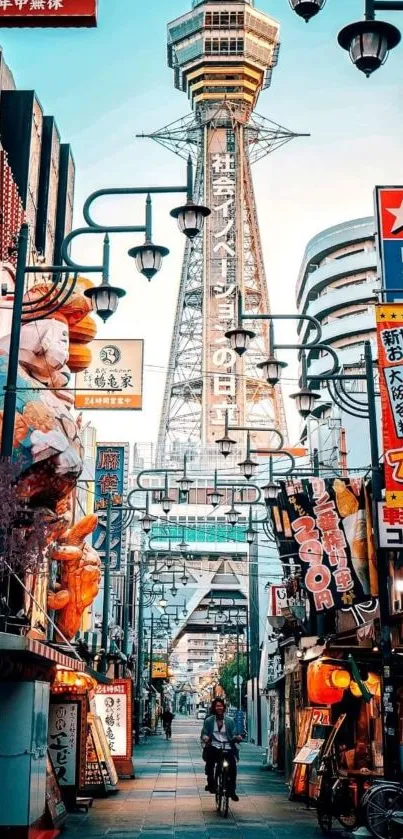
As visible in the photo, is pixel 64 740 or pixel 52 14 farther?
pixel 64 740

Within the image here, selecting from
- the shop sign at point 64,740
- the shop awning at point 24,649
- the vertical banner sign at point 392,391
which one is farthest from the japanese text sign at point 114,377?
the vertical banner sign at point 392,391

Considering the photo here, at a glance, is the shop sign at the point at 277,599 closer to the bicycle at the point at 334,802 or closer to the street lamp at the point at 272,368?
the street lamp at the point at 272,368

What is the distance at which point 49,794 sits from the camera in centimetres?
1507

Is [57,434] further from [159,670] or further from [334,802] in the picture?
[159,670]

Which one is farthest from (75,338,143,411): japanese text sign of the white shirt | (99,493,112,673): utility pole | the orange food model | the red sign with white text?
the red sign with white text

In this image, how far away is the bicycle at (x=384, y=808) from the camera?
42.5 feet

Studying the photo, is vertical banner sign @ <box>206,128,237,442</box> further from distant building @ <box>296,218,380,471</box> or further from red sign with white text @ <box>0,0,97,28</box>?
red sign with white text @ <box>0,0,97,28</box>

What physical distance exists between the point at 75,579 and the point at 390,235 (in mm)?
14332

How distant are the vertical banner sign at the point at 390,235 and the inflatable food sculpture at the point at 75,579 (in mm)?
12747

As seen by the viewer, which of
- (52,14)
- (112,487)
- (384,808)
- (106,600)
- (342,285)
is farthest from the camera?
(342,285)

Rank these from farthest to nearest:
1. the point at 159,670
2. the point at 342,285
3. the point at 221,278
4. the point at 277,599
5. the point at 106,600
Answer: the point at 221,278 < the point at 342,285 < the point at 159,670 < the point at 277,599 < the point at 106,600

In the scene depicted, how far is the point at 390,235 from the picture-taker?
47.3 ft

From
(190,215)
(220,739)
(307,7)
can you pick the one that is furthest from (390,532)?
(307,7)

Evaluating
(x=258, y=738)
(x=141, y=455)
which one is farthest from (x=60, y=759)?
(x=141, y=455)
